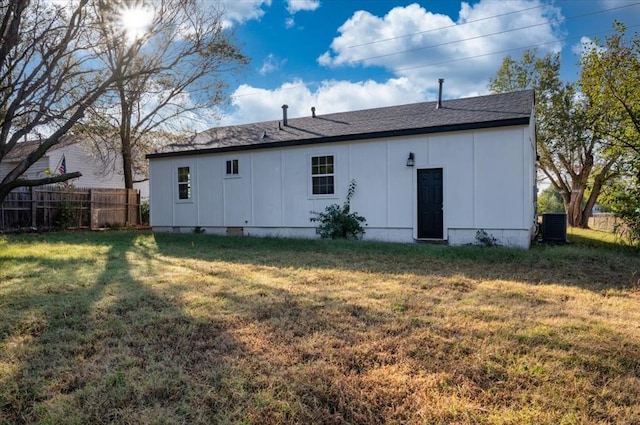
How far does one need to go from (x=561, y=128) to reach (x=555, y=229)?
10.2 meters

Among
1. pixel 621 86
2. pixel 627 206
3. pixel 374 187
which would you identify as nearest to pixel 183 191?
pixel 374 187

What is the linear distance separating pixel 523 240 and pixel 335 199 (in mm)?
4692

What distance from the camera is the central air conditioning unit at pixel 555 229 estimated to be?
10.0m

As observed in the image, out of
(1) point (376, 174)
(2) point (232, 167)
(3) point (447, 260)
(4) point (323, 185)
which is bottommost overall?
(3) point (447, 260)

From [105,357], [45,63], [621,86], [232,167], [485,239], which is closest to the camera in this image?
[105,357]

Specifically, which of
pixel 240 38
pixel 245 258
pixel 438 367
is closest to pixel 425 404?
pixel 438 367

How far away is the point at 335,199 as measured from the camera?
10.6m

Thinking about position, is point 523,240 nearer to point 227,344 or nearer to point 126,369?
point 227,344

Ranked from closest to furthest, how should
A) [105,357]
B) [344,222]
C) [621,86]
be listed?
1. [105,357]
2. [621,86]
3. [344,222]

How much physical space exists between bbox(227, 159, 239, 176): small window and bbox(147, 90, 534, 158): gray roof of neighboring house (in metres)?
0.44

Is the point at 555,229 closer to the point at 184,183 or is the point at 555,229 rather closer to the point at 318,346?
the point at 318,346

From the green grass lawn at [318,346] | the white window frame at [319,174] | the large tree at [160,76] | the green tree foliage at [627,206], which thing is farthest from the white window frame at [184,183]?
the green tree foliage at [627,206]

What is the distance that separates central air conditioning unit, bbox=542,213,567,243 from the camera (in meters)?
10.0

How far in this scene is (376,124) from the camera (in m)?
10.6
